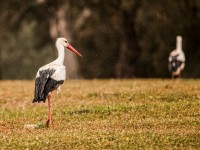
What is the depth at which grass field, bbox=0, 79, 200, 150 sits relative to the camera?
17234 millimetres

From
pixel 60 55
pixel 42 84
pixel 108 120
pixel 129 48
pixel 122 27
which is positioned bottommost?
pixel 108 120

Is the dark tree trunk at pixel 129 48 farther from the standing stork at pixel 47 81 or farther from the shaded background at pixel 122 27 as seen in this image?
the standing stork at pixel 47 81

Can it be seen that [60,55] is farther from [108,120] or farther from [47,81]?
[108,120]

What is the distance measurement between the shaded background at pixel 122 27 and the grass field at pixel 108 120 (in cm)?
3087

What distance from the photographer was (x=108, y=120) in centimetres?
2153

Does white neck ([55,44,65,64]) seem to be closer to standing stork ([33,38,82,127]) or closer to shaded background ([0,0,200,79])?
standing stork ([33,38,82,127])

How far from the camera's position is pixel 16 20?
225 feet

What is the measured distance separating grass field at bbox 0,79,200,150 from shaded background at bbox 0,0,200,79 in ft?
101

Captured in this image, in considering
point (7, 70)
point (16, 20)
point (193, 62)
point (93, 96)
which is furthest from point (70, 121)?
point (7, 70)

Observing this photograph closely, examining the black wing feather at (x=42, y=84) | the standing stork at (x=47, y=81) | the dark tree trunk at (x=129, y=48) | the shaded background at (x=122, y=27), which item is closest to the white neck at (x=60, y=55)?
the standing stork at (x=47, y=81)

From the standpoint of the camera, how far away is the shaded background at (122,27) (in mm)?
61906

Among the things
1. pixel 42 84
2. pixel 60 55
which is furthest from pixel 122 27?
pixel 42 84

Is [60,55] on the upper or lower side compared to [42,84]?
upper

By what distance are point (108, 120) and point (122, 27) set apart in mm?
43593
